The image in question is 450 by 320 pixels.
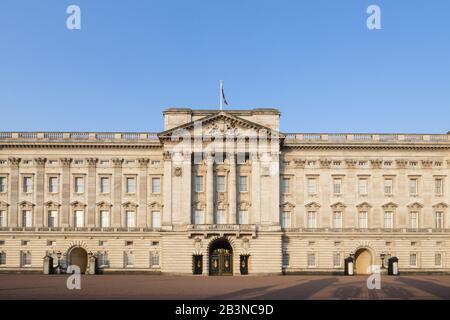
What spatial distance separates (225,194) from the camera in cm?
6931

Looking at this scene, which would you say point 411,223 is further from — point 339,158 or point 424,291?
point 424,291

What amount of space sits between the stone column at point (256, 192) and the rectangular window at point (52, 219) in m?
21.9

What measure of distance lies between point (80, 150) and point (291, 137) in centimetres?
2406

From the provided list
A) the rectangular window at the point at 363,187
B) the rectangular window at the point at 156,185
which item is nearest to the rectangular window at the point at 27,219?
the rectangular window at the point at 156,185

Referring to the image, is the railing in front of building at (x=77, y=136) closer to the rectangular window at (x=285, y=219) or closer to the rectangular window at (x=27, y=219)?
the rectangular window at (x=27, y=219)

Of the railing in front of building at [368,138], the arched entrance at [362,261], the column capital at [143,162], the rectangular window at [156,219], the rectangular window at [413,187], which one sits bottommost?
the arched entrance at [362,261]

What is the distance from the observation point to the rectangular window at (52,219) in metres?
70.7

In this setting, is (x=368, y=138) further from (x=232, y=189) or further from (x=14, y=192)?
(x=14, y=192)

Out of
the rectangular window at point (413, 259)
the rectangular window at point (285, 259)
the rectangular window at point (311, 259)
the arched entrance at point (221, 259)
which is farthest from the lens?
the rectangular window at point (413, 259)

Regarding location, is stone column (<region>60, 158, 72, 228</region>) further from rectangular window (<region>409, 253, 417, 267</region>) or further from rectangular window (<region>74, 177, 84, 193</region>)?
rectangular window (<region>409, 253, 417, 267</region>)

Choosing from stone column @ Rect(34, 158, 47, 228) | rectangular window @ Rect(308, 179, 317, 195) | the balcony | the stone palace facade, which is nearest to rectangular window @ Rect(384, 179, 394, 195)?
the stone palace facade

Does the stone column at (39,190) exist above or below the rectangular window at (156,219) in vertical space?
above
